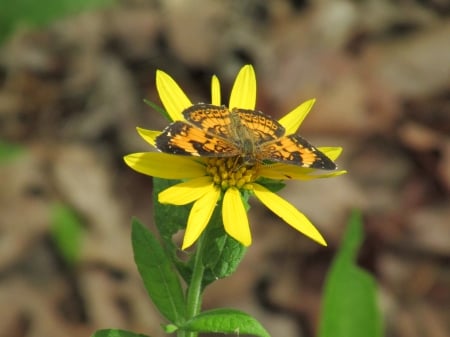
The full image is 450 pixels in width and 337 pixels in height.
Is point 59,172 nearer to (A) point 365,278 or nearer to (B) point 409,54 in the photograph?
(B) point 409,54

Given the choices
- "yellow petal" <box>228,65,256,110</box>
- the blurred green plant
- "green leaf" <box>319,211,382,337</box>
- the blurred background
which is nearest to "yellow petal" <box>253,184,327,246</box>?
"yellow petal" <box>228,65,256,110</box>

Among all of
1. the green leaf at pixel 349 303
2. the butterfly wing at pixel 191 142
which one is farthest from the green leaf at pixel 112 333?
the green leaf at pixel 349 303

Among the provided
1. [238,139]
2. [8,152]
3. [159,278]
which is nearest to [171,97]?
[238,139]

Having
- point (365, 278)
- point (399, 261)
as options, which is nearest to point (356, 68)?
point (399, 261)

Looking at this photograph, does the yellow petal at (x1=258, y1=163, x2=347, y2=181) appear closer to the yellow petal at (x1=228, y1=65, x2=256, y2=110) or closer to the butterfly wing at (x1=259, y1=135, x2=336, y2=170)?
the butterfly wing at (x1=259, y1=135, x2=336, y2=170)

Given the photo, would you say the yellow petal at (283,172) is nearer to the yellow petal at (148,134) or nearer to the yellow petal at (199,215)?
the yellow petal at (199,215)

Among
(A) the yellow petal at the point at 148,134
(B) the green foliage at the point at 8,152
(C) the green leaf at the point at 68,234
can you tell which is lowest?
(C) the green leaf at the point at 68,234

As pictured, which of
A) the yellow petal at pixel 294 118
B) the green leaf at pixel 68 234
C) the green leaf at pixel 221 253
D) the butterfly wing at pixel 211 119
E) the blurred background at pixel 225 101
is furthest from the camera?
the green leaf at pixel 68 234

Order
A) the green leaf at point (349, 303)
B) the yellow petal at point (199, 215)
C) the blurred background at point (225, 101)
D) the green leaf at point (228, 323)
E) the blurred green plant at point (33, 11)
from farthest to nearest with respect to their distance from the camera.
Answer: the blurred green plant at point (33, 11) → the blurred background at point (225, 101) → the green leaf at point (349, 303) → the yellow petal at point (199, 215) → the green leaf at point (228, 323)
